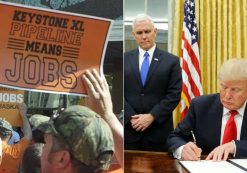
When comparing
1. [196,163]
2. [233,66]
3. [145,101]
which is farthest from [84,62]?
[145,101]

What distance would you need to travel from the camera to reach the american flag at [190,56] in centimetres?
438

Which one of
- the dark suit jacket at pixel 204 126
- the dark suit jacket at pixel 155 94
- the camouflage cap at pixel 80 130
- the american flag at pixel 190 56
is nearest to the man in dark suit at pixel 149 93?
the dark suit jacket at pixel 155 94

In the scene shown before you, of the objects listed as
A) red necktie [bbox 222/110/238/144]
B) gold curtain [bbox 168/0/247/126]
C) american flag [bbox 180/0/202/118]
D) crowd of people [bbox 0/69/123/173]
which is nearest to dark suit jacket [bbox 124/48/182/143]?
red necktie [bbox 222/110/238/144]

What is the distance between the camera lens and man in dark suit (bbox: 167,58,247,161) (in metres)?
1.89

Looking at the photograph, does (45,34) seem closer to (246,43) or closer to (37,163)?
(37,163)

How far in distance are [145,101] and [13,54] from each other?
2227 millimetres

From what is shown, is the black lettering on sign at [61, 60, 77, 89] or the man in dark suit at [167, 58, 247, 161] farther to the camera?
the man in dark suit at [167, 58, 247, 161]

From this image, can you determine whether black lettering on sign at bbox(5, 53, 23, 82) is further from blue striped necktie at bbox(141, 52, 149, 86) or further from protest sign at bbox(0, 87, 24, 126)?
blue striped necktie at bbox(141, 52, 149, 86)

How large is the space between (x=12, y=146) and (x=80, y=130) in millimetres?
149

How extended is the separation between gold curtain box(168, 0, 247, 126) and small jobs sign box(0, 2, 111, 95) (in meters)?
3.79

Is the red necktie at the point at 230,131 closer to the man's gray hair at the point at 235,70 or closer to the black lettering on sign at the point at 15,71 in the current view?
the man's gray hair at the point at 235,70

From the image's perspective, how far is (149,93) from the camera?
2977mm

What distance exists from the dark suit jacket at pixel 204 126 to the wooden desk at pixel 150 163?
139 millimetres

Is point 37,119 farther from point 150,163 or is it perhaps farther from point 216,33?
point 216,33
